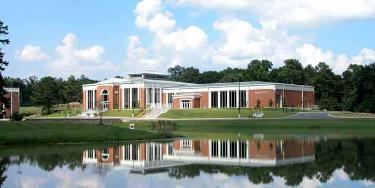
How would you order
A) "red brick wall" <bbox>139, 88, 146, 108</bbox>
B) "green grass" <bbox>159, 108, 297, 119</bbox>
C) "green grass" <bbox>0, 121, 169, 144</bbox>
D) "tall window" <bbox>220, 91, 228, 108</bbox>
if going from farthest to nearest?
"red brick wall" <bbox>139, 88, 146, 108</bbox>
"tall window" <bbox>220, 91, 228, 108</bbox>
"green grass" <bbox>159, 108, 297, 119</bbox>
"green grass" <bbox>0, 121, 169, 144</bbox>

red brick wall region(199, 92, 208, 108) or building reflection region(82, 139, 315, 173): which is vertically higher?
red brick wall region(199, 92, 208, 108)

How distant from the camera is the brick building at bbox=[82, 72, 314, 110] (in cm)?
11175

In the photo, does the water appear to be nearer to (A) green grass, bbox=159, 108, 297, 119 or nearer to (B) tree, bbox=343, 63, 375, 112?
(A) green grass, bbox=159, 108, 297, 119

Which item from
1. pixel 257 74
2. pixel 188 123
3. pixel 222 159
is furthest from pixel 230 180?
pixel 257 74

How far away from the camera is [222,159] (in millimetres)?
28016

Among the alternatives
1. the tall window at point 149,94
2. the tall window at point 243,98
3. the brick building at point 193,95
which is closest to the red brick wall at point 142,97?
the brick building at point 193,95

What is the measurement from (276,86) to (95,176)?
91443 millimetres

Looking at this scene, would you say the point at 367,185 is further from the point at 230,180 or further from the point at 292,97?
the point at 292,97

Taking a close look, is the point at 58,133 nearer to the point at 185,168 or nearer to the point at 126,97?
the point at 185,168

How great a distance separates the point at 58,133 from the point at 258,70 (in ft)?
369

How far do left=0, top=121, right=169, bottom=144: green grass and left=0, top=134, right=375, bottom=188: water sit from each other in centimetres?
449

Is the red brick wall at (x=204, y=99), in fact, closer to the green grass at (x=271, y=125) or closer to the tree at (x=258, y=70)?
the tree at (x=258, y=70)

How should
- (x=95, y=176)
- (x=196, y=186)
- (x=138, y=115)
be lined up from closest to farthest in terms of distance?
(x=196, y=186) → (x=95, y=176) → (x=138, y=115)

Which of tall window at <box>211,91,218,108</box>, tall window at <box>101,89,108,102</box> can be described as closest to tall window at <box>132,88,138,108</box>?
tall window at <box>101,89,108,102</box>
